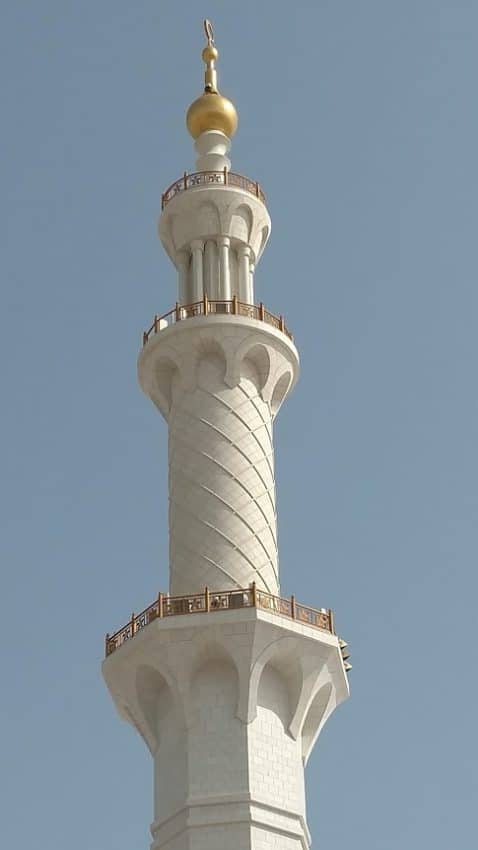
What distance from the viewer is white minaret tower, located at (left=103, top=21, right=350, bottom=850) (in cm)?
3597

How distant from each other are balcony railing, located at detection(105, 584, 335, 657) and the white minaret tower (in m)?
0.04

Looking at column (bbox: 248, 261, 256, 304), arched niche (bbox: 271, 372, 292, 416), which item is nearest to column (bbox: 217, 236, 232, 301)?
column (bbox: 248, 261, 256, 304)

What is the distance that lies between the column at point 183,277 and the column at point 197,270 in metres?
0.32

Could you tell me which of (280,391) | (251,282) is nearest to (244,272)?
(251,282)

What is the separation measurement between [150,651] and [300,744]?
4.01 metres

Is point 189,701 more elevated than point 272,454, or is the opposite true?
point 272,454

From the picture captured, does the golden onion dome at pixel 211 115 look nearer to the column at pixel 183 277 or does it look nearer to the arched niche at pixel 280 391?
the column at pixel 183 277

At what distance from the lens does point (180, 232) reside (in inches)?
1752

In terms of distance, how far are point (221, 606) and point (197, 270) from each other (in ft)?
34.6

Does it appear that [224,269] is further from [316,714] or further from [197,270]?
[316,714]

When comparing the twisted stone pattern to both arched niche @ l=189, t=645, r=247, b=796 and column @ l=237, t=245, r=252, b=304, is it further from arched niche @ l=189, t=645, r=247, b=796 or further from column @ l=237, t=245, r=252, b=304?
column @ l=237, t=245, r=252, b=304

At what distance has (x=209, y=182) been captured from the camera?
44688 mm

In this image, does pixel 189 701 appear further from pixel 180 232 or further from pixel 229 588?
pixel 180 232

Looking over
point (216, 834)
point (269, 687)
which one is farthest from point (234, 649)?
point (216, 834)
